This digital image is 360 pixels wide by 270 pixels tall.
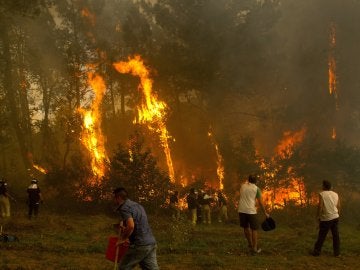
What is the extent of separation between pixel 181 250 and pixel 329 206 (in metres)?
4.35

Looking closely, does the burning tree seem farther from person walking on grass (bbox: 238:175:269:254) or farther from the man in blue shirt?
the man in blue shirt

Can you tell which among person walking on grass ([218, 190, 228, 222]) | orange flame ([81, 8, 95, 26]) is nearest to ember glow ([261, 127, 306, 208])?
person walking on grass ([218, 190, 228, 222])

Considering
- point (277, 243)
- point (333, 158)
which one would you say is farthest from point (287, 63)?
point (277, 243)

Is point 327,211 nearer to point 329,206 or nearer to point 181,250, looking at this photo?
point 329,206

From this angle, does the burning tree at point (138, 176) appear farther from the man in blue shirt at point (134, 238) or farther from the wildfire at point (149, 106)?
the man in blue shirt at point (134, 238)

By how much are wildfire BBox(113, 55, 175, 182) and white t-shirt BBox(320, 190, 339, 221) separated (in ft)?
74.3

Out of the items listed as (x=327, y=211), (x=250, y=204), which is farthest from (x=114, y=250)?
(x=327, y=211)

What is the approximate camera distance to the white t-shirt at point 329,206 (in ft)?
36.9

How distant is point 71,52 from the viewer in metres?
34.8

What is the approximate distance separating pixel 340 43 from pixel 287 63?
5.47 meters

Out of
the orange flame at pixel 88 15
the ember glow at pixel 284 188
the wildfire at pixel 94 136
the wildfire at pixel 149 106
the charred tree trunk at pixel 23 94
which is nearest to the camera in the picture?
the ember glow at pixel 284 188

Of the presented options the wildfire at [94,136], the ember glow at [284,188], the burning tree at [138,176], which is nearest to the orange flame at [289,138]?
the ember glow at [284,188]

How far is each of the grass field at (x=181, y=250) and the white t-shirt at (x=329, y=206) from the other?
3.85ft

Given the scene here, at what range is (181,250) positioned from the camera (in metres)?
12.2
